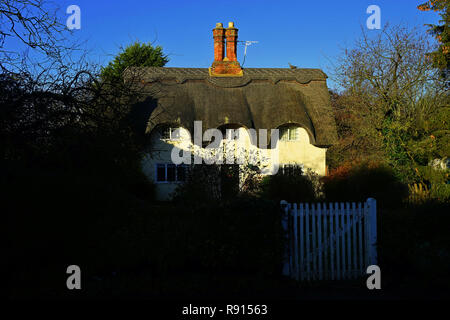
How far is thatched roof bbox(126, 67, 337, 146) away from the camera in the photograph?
21.8 meters

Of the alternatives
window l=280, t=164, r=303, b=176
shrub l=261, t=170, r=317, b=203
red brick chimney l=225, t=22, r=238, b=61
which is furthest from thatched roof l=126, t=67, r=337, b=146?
shrub l=261, t=170, r=317, b=203

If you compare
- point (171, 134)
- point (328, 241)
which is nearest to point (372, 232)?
point (328, 241)

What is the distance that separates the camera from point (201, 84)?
77.4 feet

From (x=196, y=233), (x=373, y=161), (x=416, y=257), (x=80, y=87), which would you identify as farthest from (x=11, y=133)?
(x=373, y=161)

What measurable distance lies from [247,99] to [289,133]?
114 inches

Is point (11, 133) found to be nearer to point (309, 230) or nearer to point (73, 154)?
point (73, 154)

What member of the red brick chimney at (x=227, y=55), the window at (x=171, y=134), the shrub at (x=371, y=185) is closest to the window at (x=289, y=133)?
the red brick chimney at (x=227, y=55)

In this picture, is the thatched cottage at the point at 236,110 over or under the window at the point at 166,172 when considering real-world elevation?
over

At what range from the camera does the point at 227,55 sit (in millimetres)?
25000

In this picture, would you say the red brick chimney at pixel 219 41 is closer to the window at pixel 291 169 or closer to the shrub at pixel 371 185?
the window at pixel 291 169

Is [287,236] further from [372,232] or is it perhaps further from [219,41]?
[219,41]

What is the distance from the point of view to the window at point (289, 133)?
22.6 meters
